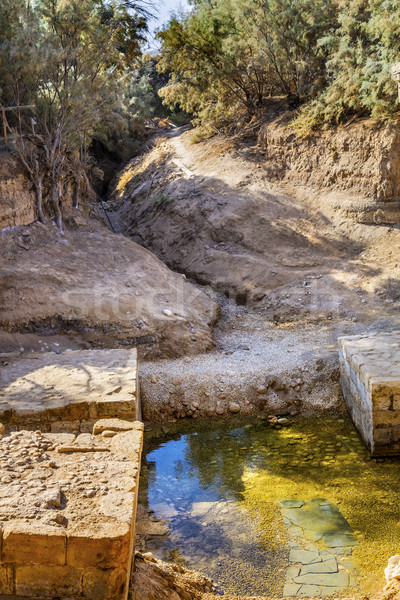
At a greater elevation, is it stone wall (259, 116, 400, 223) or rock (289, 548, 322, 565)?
stone wall (259, 116, 400, 223)

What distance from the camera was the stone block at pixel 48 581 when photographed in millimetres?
2920

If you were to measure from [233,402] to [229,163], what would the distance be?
35.0 feet

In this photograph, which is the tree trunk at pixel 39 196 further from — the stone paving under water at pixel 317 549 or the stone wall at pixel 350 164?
the stone paving under water at pixel 317 549

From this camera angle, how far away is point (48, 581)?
2930 mm

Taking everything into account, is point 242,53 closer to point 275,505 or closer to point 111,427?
point 275,505

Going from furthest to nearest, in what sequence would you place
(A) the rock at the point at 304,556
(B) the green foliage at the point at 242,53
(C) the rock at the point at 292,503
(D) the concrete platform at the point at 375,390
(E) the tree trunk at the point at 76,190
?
1. (B) the green foliage at the point at 242,53
2. (E) the tree trunk at the point at 76,190
3. (D) the concrete platform at the point at 375,390
4. (C) the rock at the point at 292,503
5. (A) the rock at the point at 304,556

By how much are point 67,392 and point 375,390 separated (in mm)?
3639

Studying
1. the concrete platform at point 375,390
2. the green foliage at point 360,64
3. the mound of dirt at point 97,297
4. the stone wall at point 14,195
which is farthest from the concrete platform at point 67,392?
the green foliage at point 360,64

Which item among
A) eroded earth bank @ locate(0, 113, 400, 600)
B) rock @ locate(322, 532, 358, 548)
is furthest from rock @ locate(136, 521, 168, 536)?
rock @ locate(322, 532, 358, 548)

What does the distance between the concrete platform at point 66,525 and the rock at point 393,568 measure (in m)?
2.17

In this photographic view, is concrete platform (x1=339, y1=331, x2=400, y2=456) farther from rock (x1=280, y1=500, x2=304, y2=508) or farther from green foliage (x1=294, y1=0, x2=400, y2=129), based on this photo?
green foliage (x1=294, y1=0, x2=400, y2=129)

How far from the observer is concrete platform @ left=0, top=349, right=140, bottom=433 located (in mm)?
5906

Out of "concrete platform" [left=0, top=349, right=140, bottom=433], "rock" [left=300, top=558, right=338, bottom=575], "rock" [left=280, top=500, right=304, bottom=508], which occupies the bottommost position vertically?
"rock" [left=280, top=500, right=304, bottom=508]

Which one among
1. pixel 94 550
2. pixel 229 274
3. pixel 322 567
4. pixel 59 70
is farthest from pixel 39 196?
pixel 94 550
